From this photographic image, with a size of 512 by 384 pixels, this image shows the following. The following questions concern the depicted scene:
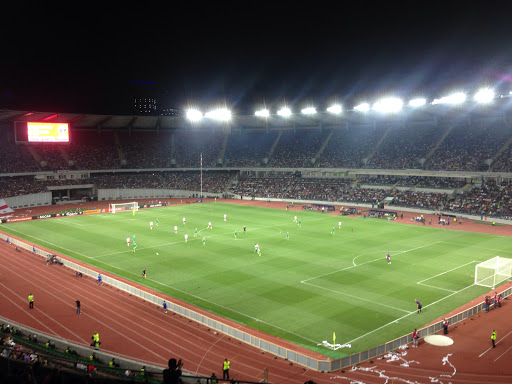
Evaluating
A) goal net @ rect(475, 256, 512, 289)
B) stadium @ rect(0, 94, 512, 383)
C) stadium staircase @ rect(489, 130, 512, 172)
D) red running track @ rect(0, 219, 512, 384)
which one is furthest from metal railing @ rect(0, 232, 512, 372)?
stadium staircase @ rect(489, 130, 512, 172)

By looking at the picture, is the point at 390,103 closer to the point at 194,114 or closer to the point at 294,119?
the point at 294,119

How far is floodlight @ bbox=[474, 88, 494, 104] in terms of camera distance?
182ft

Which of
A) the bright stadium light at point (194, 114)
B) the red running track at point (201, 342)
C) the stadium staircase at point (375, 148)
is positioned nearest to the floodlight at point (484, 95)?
the stadium staircase at point (375, 148)

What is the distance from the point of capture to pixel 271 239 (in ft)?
149

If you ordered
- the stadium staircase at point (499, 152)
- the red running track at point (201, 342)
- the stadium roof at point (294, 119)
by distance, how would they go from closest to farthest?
1. the red running track at point (201, 342)
2. the stadium staircase at point (499, 152)
3. the stadium roof at point (294, 119)

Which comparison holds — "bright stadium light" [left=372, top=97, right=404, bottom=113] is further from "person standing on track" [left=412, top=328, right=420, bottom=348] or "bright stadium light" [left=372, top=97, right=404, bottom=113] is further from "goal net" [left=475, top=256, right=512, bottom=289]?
→ "person standing on track" [left=412, top=328, right=420, bottom=348]

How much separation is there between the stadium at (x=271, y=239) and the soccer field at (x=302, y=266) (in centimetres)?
19

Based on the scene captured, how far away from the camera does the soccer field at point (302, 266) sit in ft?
79.6

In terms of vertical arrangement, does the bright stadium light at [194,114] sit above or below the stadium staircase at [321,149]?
above

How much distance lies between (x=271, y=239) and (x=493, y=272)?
2154 cm

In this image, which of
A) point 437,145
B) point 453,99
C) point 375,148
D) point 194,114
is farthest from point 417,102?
point 194,114

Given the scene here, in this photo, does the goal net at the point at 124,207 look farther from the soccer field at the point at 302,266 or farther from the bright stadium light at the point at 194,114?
the bright stadium light at the point at 194,114

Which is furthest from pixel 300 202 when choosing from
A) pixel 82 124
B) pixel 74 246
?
pixel 82 124

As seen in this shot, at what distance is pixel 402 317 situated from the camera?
24.2m
